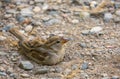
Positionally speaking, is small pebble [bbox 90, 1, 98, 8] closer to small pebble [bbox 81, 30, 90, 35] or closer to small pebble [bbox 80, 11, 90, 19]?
small pebble [bbox 80, 11, 90, 19]

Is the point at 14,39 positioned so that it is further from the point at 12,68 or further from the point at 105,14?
the point at 105,14

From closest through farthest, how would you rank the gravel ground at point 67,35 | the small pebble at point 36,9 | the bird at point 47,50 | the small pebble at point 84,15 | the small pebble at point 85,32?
the gravel ground at point 67,35, the bird at point 47,50, the small pebble at point 85,32, the small pebble at point 84,15, the small pebble at point 36,9

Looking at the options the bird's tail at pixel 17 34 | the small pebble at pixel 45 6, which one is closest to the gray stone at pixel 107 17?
the small pebble at pixel 45 6

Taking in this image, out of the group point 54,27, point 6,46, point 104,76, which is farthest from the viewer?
point 54,27

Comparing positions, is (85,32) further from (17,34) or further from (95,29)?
(17,34)

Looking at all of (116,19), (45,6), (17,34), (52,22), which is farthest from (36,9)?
(116,19)

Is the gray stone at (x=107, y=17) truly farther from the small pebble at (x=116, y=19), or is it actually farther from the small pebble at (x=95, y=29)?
the small pebble at (x=95, y=29)

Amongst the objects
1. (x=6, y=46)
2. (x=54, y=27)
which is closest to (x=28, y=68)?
(x=6, y=46)

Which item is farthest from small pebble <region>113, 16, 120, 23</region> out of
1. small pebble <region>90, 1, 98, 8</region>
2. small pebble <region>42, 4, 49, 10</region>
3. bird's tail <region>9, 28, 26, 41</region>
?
bird's tail <region>9, 28, 26, 41</region>
